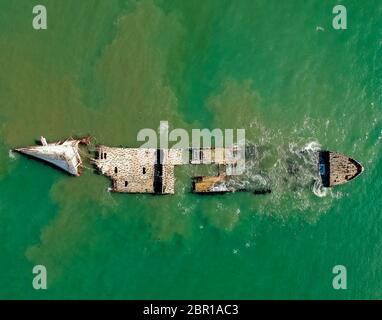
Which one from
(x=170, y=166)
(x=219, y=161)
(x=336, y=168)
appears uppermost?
(x=219, y=161)

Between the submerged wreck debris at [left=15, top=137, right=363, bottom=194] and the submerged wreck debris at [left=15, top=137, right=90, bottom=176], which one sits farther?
the submerged wreck debris at [left=15, top=137, right=363, bottom=194]

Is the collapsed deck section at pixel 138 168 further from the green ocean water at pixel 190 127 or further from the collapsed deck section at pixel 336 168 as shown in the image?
the collapsed deck section at pixel 336 168

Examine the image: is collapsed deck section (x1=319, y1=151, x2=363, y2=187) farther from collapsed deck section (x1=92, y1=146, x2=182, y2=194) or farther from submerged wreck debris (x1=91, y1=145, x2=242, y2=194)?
collapsed deck section (x1=92, y1=146, x2=182, y2=194)

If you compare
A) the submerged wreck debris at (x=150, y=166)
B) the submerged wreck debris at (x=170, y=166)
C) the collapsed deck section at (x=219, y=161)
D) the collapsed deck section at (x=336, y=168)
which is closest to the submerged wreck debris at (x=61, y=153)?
the submerged wreck debris at (x=170, y=166)

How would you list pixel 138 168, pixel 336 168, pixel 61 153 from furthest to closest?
pixel 336 168 → pixel 138 168 → pixel 61 153

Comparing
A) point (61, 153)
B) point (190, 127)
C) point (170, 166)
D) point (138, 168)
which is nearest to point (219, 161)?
point (190, 127)

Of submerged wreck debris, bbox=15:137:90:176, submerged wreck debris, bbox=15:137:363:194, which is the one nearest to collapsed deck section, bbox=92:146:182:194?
submerged wreck debris, bbox=15:137:363:194

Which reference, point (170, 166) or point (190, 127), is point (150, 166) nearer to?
point (170, 166)
